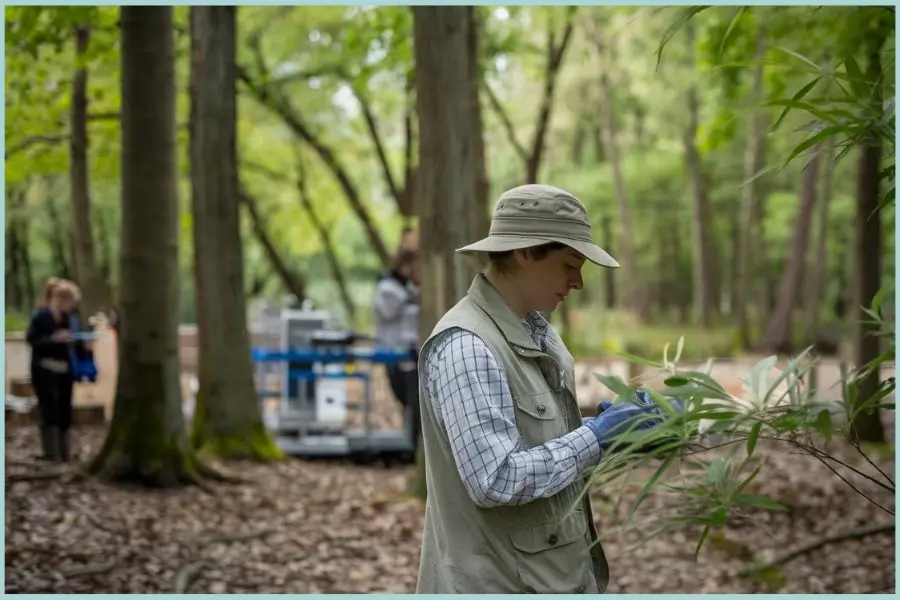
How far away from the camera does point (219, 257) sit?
11352 millimetres

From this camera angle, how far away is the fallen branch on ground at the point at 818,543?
7.94 meters

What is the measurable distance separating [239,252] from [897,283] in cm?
937

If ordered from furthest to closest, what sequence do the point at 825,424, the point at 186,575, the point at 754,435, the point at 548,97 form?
the point at 548,97 < the point at 186,575 < the point at 754,435 < the point at 825,424

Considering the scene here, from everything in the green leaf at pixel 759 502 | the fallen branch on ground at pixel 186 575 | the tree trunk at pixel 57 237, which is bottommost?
the fallen branch on ground at pixel 186 575

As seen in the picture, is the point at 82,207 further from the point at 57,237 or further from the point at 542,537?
the point at 542,537

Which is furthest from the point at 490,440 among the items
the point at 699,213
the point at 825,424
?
the point at 699,213

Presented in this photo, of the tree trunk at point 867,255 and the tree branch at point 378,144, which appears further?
the tree branch at point 378,144

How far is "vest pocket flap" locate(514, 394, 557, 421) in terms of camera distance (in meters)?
2.70

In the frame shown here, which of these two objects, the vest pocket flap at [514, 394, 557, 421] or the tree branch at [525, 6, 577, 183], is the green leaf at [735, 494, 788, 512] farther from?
the tree branch at [525, 6, 577, 183]

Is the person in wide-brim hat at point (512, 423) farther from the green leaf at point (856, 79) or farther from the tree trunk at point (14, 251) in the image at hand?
the tree trunk at point (14, 251)

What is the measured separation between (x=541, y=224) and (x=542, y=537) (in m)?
0.74

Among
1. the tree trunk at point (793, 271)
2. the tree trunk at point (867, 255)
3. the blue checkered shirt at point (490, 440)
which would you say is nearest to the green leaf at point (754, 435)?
the blue checkered shirt at point (490, 440)

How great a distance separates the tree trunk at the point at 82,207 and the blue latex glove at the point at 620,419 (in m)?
12.7

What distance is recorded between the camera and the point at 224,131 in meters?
11.1
